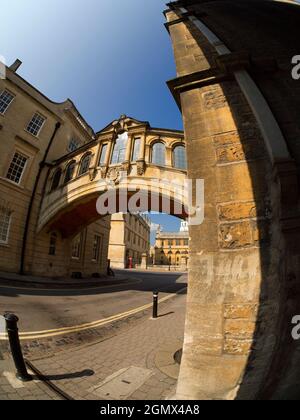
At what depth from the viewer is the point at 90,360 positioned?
4035 millimetres

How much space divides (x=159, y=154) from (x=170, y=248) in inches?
3258

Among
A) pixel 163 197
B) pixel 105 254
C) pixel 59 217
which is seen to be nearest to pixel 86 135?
pixel 59 217

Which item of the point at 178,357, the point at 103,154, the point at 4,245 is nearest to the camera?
the point at 178,357

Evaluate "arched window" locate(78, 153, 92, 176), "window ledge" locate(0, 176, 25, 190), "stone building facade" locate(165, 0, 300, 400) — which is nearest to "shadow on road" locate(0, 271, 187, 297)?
"window ledge" locate(0, 176, 25, 190)

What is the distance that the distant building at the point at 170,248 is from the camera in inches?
3575

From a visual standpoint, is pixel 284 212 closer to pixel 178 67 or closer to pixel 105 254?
pixel 178 67

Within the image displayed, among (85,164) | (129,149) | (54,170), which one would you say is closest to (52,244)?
(54,170)

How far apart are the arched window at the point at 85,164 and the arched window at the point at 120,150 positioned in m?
2.41

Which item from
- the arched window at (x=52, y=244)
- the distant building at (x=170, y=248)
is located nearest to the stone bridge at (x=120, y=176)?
the arched window at (x=52, y=244)

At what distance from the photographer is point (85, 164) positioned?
16.8 meters

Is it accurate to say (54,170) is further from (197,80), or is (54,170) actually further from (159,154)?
(197,80)

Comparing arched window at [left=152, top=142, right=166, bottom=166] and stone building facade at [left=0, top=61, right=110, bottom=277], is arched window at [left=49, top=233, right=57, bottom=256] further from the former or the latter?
arched window at [left=152, top=142, right=166, bottom=166]

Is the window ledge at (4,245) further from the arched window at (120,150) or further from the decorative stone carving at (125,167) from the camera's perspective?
the decorative stone carving at (125,167)

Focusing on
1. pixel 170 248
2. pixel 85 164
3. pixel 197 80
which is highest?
pixel 170 248
